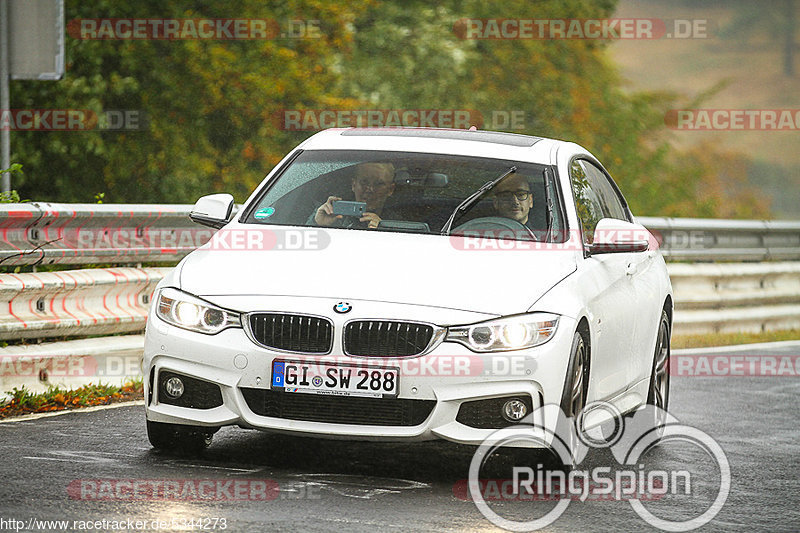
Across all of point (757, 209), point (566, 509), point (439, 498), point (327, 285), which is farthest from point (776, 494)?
point (757, 209)

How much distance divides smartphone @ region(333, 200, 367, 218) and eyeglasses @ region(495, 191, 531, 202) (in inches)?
28.5

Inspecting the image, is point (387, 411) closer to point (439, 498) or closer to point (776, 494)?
point (439, 498)

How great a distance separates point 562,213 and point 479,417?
1590 mm

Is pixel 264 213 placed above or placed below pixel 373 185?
below

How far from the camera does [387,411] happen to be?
6.87 m

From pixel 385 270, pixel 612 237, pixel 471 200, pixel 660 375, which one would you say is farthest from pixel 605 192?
pixel 385 270

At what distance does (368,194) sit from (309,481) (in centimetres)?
189

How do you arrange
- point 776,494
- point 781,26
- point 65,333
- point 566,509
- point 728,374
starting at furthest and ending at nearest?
point 781,26, point 728,374, point 65,333, point 776,494, point 566,509

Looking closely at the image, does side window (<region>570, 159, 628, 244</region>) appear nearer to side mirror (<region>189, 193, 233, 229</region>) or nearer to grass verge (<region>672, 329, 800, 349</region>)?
side mirror (<region>189, 193, 233, 229</region>)

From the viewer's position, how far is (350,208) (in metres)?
8.22

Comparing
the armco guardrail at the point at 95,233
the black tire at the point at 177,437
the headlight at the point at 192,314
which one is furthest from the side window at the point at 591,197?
the armco guardrail at the point at 95,233

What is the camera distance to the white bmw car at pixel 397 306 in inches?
271

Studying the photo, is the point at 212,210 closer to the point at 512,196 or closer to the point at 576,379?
the point at 512,196

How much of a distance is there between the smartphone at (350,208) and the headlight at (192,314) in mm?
1237
